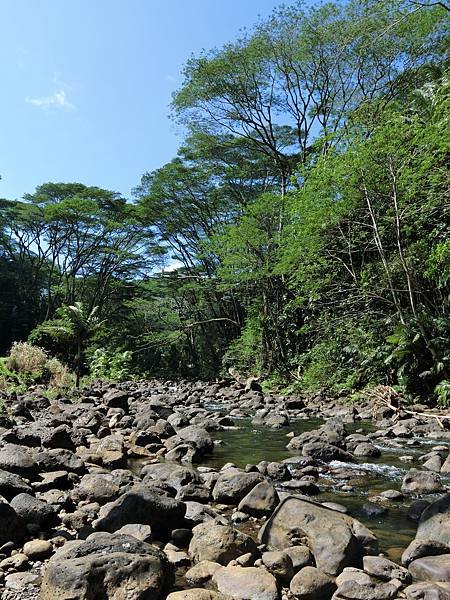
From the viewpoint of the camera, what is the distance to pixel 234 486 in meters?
4.93

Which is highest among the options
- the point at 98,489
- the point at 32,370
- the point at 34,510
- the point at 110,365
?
the point at 34,510

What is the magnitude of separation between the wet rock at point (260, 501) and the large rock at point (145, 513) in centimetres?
66

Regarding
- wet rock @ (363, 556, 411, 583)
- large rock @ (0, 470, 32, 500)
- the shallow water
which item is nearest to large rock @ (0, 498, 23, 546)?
large rock @ (0, 470, 32, 500)

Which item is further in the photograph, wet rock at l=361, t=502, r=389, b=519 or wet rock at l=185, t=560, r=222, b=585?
wet rock at l=361, t=502, r=389, b=519

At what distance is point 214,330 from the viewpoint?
28000mm

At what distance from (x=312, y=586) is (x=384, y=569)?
20.8 inches

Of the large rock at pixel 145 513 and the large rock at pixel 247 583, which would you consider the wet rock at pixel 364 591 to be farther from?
the large rock at pixel 145 513

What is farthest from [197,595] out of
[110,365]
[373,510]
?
[110,365]

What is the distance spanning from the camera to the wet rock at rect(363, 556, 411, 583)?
317 centimetres

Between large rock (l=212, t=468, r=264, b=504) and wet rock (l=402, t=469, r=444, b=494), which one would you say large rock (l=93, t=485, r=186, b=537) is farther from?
wet rock (l=402, t=469, r=444, b=494)

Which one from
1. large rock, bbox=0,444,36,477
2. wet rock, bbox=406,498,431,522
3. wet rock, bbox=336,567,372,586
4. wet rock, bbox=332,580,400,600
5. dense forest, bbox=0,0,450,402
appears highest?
dense forest, bbox=0,0,450,402

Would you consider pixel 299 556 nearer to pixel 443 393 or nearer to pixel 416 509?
pixel 416 509

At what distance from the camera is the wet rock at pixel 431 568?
121 inches

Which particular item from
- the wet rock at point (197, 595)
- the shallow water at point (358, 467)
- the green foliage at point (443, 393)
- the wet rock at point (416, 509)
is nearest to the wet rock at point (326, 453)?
the shallow water at point (358, 467)
